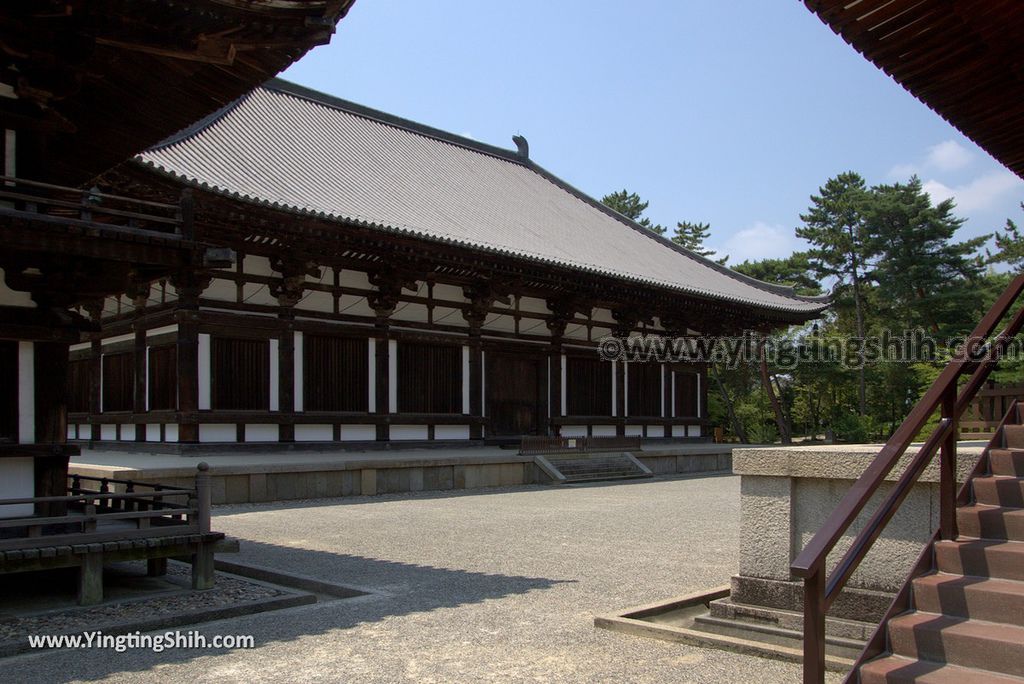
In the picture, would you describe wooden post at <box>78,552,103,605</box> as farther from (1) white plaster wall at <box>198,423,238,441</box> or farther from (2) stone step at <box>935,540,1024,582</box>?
(1) white plaster wall at <box>198,423,238,441</box>

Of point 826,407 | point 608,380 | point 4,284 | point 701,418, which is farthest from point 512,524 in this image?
point 826,407

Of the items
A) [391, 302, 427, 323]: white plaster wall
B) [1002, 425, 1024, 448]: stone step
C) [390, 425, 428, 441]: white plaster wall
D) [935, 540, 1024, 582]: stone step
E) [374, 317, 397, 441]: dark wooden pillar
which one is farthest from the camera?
[391, 302, 427, 323]: white plaster wall

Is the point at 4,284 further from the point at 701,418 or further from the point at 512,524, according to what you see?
the point at 701,418

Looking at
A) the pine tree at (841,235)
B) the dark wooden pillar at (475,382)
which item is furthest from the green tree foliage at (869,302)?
the dark wooden pillar at (475,382)

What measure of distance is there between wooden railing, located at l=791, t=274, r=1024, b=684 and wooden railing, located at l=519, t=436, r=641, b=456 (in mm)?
12866

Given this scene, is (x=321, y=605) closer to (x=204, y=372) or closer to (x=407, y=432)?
(x=204, y=372)

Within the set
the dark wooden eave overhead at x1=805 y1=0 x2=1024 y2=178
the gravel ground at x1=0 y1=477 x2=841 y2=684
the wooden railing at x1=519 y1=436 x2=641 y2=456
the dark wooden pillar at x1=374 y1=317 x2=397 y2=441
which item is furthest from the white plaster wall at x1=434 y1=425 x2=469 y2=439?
the dark wooden eave overhead at x1=805 y1=0 x2=1024 y2=178

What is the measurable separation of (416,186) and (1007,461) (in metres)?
17.1

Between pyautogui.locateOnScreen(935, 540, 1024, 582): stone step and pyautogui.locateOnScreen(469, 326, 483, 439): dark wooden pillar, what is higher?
pyautogui.locateOnScreen(469, 326, 483, 439): dark wooden pillar

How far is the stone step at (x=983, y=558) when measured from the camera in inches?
161

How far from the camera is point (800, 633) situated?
17.5 ft

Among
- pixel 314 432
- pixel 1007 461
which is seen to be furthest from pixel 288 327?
pixel 1007 461

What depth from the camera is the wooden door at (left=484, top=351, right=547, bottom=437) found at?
1944 cm

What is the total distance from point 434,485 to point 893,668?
12055 millimetres
